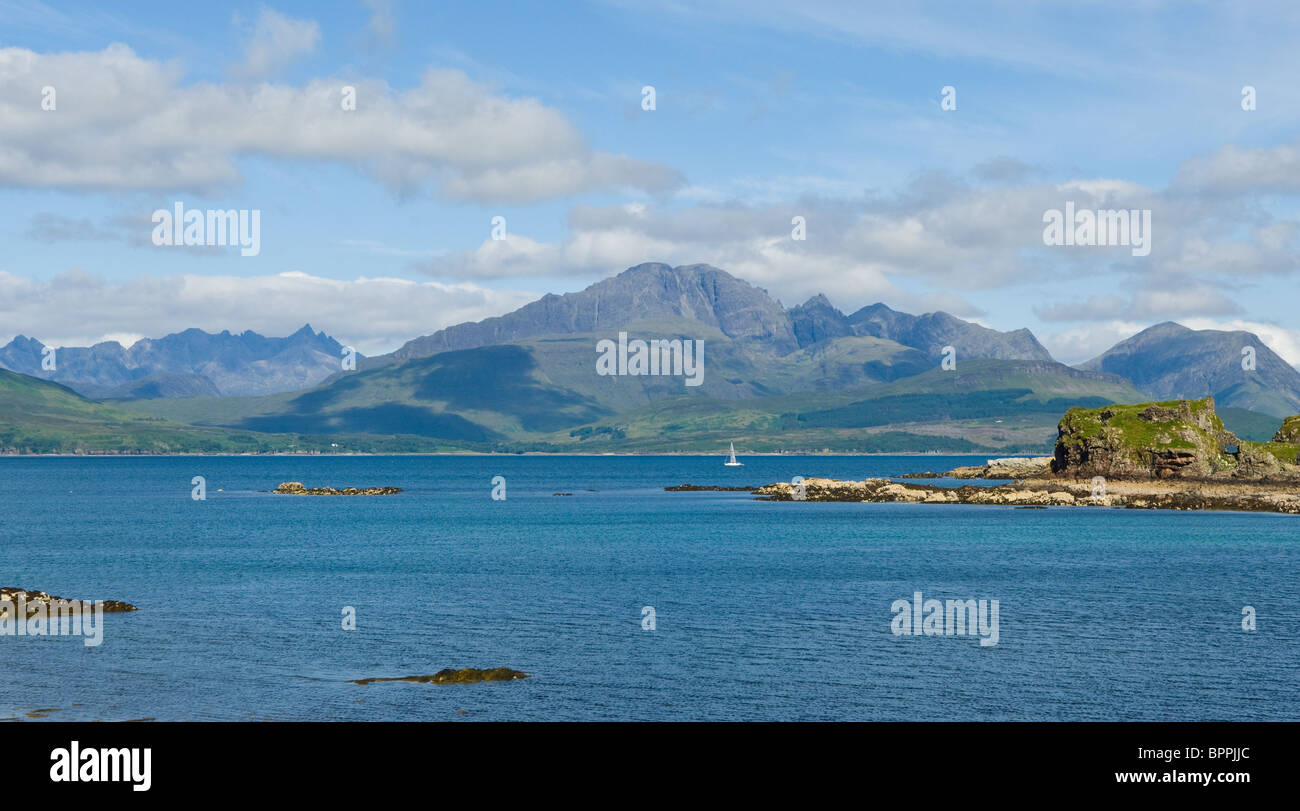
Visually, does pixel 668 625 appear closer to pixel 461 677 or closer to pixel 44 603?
pixel 461 677

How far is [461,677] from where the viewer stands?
4506cm

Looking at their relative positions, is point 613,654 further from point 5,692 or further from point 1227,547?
point 1227,547

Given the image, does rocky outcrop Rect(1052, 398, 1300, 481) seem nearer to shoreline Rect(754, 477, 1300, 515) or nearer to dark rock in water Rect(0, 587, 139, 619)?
shoreline Rect(754, 477, 1300, 515)

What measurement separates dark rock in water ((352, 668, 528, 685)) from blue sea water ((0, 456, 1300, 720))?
1.00 metres

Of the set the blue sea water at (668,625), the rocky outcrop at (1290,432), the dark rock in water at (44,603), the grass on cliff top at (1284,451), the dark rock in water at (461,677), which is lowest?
the blue sea water at (668,625)

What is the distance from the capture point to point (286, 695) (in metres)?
43.0

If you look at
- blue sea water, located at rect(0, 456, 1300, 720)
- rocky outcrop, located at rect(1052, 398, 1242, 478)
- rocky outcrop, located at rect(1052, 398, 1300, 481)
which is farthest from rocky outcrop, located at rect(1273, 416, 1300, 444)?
blue sea water, located at rect(0, 456, 1300, 720)

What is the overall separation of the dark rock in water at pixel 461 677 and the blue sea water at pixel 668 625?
100 cm

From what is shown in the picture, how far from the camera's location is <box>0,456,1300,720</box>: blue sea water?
4219 cm

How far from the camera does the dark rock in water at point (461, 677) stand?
4491cm

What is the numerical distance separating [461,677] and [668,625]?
56.6 ft

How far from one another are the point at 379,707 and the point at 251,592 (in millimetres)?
37940

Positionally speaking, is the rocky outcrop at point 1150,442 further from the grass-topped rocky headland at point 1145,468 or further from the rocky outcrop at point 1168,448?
the grass-topped rocky headland at point 1145,468

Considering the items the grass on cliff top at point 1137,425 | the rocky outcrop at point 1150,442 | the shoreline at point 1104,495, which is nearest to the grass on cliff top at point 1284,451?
the rocky outcrop at point 1150,442
